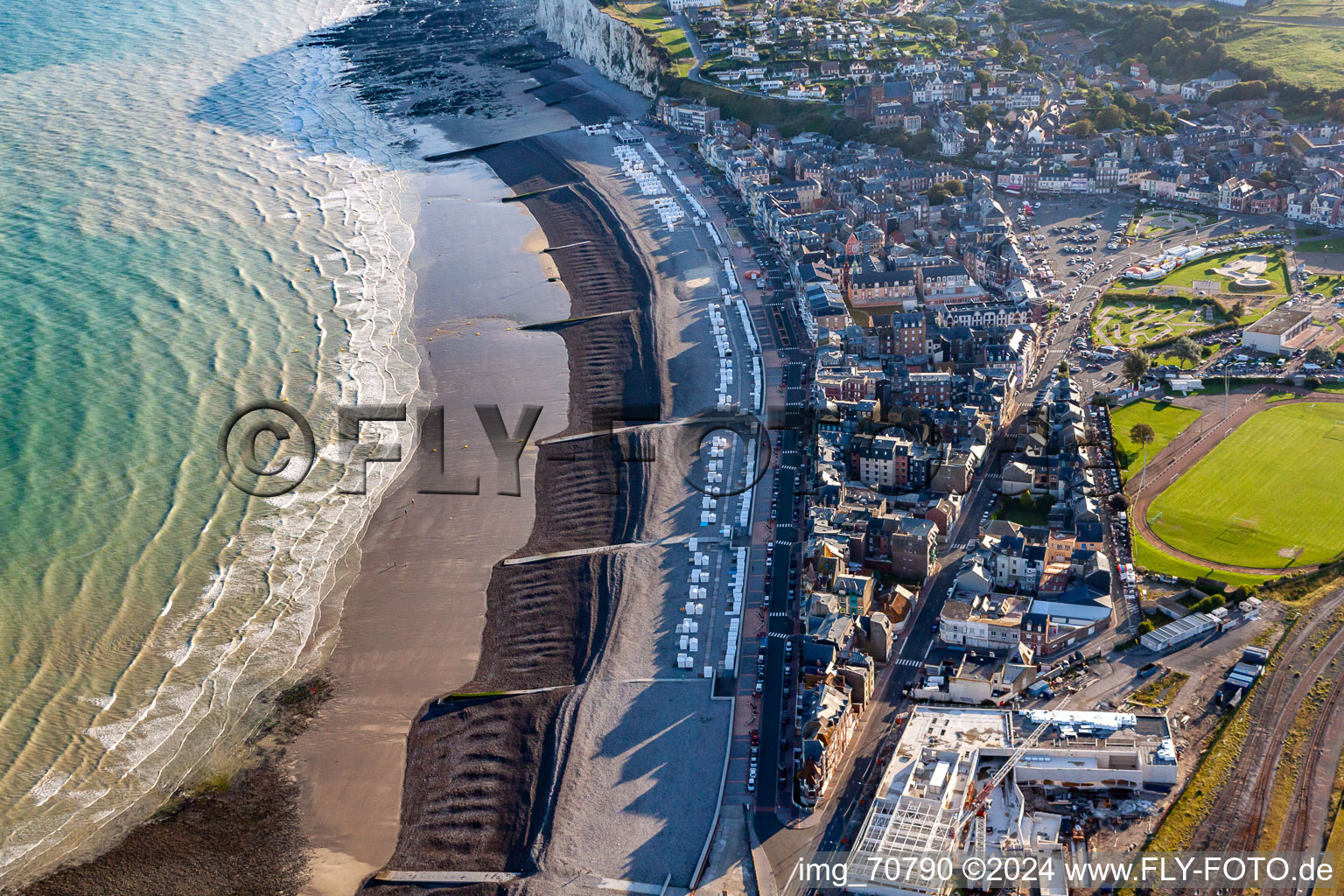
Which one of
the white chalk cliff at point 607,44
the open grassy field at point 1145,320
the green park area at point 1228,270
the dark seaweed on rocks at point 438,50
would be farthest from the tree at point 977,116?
the dark seaweed on rocks at point 438,50

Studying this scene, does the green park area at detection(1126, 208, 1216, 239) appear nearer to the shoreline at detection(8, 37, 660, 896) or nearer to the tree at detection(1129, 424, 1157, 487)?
the tree at detection(1129, 424, 1157, 487)

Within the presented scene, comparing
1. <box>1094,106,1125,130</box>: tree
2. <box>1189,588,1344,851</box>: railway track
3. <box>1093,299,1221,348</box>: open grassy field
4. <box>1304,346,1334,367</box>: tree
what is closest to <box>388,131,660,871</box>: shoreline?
<box>1189,588,1344,851</box>: railway track

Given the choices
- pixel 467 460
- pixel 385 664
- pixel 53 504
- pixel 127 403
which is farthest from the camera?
pixel 127 403

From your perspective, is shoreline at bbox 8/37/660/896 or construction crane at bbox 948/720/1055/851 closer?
construction crane at bbox 948/720/1055/851

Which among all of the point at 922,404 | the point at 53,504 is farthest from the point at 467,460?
the point at 922,404

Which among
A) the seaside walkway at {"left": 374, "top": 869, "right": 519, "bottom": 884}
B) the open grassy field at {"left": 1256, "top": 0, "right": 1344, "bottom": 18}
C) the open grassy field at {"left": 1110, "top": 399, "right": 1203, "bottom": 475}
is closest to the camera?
the seaside walkway at {"left": 374, "top": 869, "right": 519, "bottom": 884}

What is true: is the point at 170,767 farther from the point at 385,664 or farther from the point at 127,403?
the point at 127,403
